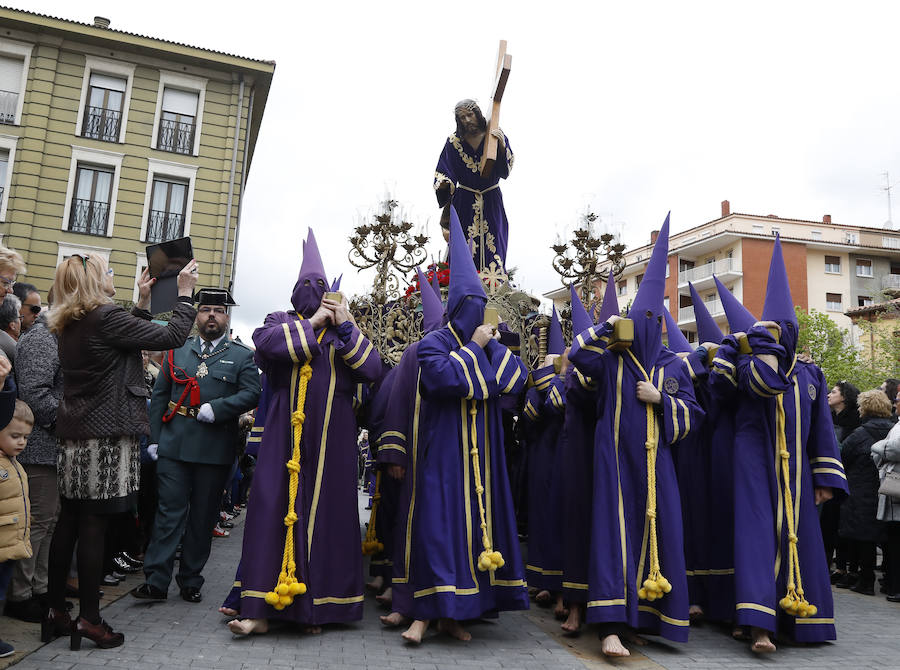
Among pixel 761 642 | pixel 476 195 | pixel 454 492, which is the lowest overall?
pixel 761 642

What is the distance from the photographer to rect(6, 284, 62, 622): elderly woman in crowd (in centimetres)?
420

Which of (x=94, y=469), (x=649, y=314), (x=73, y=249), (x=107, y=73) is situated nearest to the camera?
(x=94, y=469)

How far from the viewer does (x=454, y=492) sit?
14.4ft

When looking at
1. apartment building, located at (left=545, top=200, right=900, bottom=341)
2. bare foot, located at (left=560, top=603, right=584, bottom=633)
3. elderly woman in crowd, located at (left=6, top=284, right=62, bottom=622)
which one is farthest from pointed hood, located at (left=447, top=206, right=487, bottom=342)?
apartment building, located at (left=545, top=200, right=900, bottom=341)

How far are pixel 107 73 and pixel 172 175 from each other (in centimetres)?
341

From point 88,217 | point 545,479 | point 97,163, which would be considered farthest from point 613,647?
point 97,163

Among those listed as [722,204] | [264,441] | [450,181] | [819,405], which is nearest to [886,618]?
[819,405]

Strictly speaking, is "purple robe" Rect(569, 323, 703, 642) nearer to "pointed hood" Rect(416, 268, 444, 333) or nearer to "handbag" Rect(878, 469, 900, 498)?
"pointed hood" Rect(416, 268, 444, 333)

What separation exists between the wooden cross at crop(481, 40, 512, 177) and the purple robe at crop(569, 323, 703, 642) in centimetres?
378

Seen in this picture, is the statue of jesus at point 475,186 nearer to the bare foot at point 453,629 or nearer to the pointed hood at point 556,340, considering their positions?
the pointed hood at point 556,340

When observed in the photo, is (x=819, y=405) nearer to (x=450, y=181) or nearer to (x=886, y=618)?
(x=886, y=618)

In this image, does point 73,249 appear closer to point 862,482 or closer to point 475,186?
→ point 475,186

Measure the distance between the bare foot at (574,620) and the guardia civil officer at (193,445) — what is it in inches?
100

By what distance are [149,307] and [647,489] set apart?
3.33 meters
